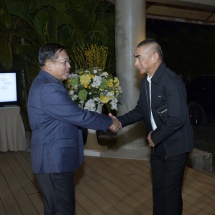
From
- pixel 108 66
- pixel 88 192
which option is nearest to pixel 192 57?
pixel 108 66

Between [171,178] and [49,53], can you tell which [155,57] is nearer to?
[49,53]

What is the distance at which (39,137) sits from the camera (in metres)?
2.38

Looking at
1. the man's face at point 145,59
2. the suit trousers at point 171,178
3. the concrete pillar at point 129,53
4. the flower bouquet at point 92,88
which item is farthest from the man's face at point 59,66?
the concrete pillar at point 129,53

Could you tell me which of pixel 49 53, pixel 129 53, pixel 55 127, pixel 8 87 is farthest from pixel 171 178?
pixel 8 87

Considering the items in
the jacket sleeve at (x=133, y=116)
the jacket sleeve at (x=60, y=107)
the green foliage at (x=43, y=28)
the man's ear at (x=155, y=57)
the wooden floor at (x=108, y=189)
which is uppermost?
the green foliage at (x=43, y=28)

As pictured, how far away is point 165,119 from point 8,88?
4.25 meters

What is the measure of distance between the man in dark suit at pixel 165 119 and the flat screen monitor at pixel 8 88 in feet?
12.7

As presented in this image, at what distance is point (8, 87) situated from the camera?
240 inches

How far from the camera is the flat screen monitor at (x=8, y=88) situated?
19.8 ft

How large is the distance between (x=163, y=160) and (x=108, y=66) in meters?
5.03

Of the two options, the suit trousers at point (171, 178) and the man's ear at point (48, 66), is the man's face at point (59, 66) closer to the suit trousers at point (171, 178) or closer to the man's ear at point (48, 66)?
the man's ear at point (48, 66)

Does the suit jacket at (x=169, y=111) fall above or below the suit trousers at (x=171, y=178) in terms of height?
above

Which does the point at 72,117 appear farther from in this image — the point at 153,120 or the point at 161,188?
the point at 161,188

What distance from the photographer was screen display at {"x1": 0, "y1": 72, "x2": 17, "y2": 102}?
6038mm
